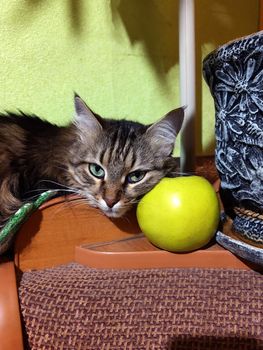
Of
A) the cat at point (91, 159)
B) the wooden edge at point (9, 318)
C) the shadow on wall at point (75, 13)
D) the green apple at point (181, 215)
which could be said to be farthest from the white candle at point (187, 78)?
the wooden edge at point (9, 318)

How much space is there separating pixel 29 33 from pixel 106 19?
0.79ft

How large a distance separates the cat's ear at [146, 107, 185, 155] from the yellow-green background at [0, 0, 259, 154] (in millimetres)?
364

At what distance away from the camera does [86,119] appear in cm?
92

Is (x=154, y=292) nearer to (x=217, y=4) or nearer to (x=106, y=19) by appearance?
(x=106, y=19)

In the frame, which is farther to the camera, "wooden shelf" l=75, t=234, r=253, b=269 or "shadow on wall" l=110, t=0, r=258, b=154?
"shadow on wall" l=110, t=0, r=258, b=154

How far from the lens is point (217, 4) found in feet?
4.25

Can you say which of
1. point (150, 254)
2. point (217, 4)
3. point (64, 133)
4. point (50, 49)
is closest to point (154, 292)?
point (150, 254)

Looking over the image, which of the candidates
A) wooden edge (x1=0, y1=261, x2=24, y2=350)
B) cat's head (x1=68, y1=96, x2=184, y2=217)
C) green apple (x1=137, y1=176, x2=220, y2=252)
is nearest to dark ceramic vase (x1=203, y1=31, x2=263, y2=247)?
green apple (x1=137, y1=176, x2=220, y2=252)

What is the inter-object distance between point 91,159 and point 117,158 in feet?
0.21

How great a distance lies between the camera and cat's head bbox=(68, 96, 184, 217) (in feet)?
2.76

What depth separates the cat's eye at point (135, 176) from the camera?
2.86 ft

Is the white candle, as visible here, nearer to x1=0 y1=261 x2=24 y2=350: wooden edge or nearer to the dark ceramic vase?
the dark ceramic vase

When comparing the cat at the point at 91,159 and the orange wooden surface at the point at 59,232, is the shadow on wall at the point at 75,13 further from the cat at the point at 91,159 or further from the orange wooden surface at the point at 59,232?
the orange wooden surface at the point at 59,232

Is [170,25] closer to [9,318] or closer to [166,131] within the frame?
[166,131]
